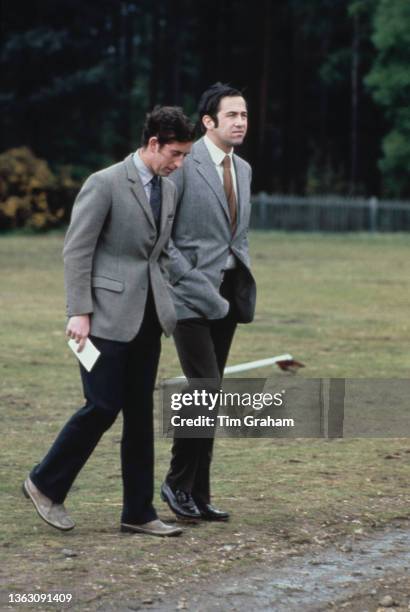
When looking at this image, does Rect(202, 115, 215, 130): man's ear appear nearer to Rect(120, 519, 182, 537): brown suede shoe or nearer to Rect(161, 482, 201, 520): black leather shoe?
Rect(161, 482, 201, 520): black leather shoe

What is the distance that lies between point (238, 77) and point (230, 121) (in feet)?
172

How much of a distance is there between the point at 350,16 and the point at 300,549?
171 ft

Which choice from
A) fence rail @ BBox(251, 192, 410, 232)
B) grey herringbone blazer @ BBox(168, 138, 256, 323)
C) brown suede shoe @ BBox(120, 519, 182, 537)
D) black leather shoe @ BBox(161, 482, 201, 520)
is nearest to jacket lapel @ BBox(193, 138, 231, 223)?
grey herringbone blazer @ BBox(168, 138, 256, 323)

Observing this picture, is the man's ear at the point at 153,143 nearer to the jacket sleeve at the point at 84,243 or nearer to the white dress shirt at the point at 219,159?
the jacket sleeve at the point at 84,243

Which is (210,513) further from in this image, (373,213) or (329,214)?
(329,214)

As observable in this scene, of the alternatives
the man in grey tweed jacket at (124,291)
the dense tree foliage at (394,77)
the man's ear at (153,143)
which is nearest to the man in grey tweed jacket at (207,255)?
the man in grey tweed jacket at (124,291)

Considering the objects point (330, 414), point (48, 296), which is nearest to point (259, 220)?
point (48, 296)

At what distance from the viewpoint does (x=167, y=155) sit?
245 inches

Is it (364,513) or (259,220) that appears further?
(259,220)

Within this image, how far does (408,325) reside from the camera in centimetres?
1730

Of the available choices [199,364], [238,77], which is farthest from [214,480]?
[238,77]

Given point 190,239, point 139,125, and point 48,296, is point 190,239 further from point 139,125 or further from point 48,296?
point 139,125

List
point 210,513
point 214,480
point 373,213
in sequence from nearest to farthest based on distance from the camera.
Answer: point 210,513, point 214,480, point 373,213

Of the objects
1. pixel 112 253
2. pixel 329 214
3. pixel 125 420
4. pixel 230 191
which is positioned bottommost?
pixel 329 214
